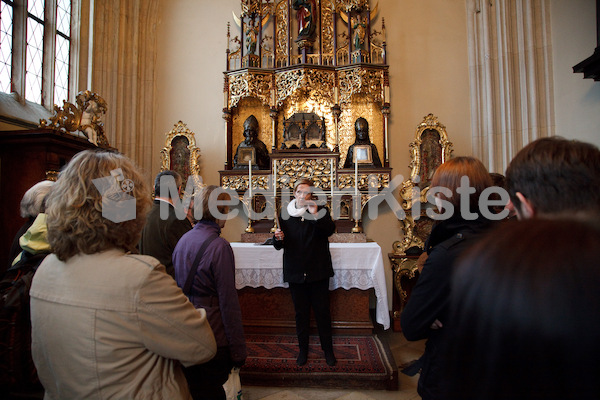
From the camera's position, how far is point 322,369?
3.38 meters

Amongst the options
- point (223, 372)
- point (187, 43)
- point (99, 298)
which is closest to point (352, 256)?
point (223, 372)

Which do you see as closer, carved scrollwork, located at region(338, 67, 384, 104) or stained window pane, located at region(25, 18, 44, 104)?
stained window pane, located at region(25, 18, 44, 104)

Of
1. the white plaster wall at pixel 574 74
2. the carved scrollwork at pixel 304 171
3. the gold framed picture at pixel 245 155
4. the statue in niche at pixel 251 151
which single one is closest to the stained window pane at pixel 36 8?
the statue in niche at pixel 251 151

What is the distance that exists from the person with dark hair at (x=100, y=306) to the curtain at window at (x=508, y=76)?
→ 5558 millimetres

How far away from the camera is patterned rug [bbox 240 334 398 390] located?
3318 millimetres

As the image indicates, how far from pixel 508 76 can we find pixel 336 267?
396 centimetres

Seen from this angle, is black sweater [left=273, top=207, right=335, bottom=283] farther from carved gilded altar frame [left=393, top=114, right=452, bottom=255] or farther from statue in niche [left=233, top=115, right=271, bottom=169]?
carved gilded altar frame [left=393, top=114, right=452, bottom=255]

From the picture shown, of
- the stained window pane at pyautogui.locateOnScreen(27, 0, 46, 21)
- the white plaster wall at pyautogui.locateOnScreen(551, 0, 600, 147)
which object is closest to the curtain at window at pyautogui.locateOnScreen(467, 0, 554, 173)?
the white plaster wall at pyautogui.locateOnScreen(551, 0, 600, 147)

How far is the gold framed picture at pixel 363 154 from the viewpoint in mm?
5543

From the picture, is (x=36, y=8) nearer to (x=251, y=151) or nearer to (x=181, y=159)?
(x=181, y=159)

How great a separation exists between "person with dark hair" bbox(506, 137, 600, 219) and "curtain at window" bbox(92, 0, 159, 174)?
626 cm

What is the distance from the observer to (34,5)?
5.04 metres

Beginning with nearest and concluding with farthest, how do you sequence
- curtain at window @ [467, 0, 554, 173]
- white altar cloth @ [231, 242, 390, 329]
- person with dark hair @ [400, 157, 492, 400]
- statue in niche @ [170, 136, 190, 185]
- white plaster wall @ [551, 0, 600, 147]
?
person with dark hair @ [400, 157, 492, 400] < white altar cloth @ [231, 242, 390, 329] < white plaster wall @ [551, 0, 600, 147] < curtain at window @ [467, 0, 554, 173] < statue in niche @ [170, 136, 190, 185]

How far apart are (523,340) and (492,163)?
18.5ft
